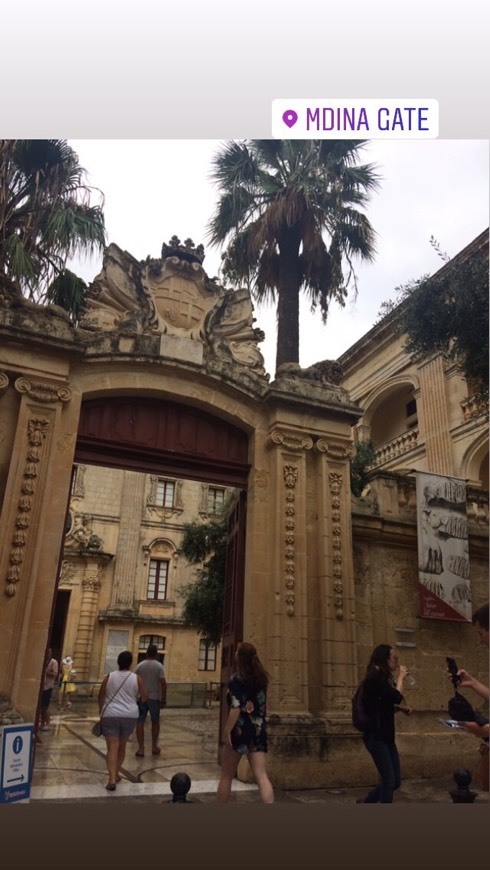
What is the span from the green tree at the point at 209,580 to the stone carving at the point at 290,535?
8144 mm

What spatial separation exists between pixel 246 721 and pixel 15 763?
186 cm

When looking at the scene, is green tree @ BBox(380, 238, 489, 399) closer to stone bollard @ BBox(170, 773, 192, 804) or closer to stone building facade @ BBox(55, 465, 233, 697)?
stone bollard @ BBox(170, 773, 192, 804)

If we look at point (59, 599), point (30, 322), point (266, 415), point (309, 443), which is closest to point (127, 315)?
point (30, 322)

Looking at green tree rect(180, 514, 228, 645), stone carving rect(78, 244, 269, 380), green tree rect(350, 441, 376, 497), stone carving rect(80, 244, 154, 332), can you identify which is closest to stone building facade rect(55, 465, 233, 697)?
green tree rect(180, 514, 228, 645)

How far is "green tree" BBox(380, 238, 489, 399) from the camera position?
855cm

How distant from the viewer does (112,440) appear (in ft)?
26.5

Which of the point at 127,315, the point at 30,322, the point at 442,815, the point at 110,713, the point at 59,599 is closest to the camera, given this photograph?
the point at 442,815

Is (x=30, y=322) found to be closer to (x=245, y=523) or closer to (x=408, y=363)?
(x=245, y=523)

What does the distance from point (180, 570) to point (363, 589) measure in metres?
19.7

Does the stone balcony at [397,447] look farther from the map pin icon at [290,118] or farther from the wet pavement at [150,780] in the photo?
the map pin icon at [290,118]

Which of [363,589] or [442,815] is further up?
[363,589]

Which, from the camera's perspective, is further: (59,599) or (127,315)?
(59,599)

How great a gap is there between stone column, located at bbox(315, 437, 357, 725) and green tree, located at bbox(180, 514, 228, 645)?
26.2 feet

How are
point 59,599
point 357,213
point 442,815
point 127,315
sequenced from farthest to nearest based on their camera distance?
point 59,599, point 357,213, point 127,315, point 442,815
